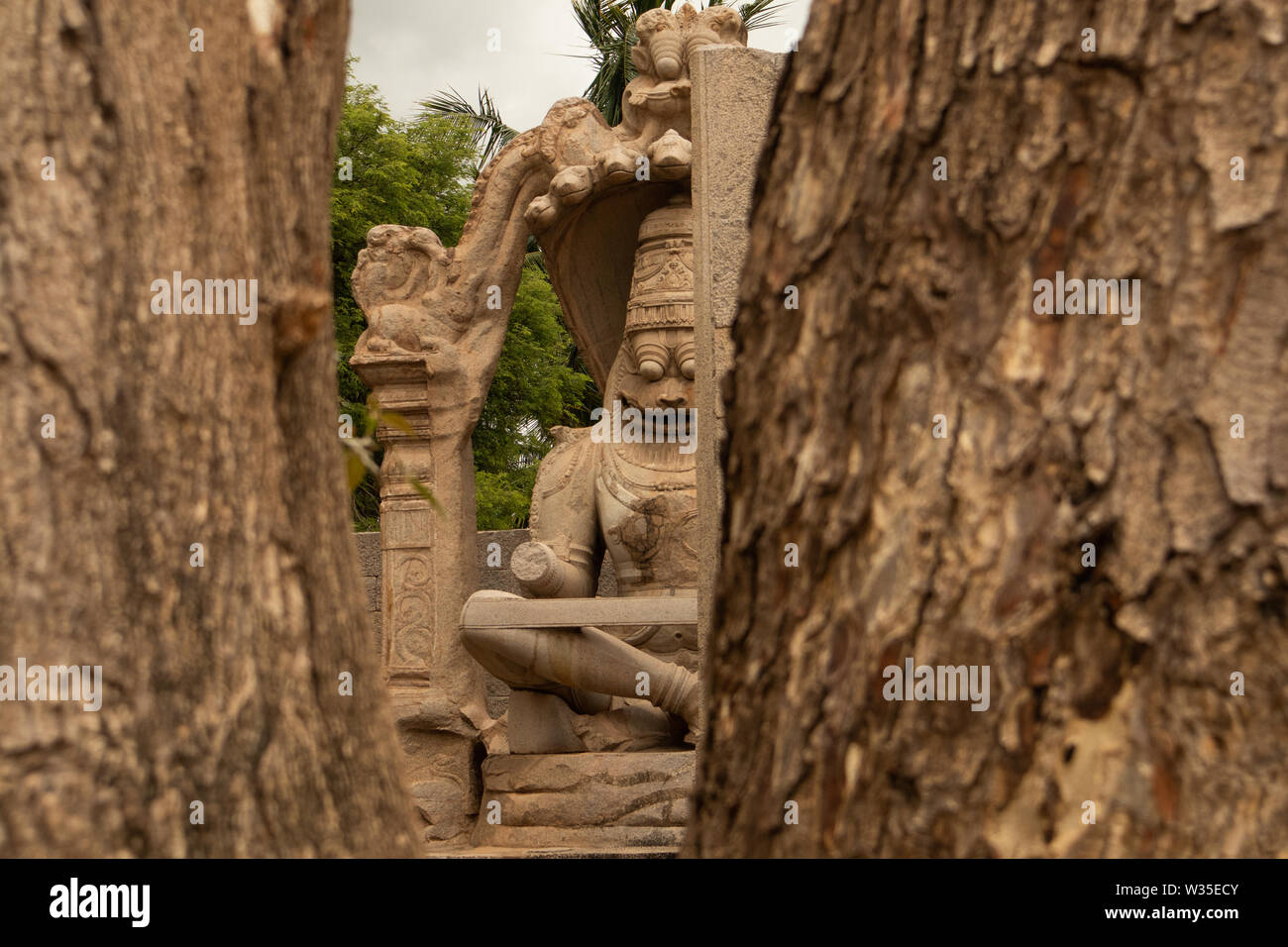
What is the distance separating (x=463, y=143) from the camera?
2186 centimetres

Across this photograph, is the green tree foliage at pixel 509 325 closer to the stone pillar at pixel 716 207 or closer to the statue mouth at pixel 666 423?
the statue mouth at pixel 666 423

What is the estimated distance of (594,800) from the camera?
6.19 metres

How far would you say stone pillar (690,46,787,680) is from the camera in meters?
4.34

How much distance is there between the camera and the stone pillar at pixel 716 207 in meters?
4.34

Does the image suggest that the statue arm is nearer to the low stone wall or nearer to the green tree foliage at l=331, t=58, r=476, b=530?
the low stone wall

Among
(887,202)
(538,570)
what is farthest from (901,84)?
(538,570)

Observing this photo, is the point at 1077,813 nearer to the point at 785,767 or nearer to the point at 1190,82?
the point at 785,767

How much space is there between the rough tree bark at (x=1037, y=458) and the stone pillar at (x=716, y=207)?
2881 mm

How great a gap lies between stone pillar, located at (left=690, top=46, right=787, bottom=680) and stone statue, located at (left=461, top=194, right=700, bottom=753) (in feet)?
5.75
